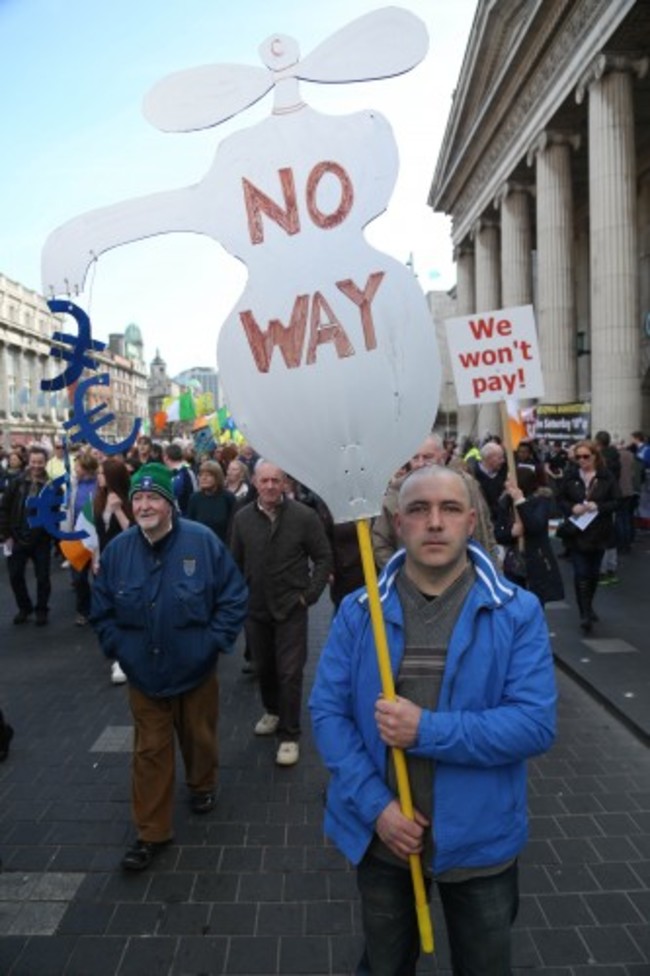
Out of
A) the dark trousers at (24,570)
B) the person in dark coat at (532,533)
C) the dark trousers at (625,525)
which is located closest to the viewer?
the person in dark coat at (532,533)

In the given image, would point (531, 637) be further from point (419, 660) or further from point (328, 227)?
point (328, 227)

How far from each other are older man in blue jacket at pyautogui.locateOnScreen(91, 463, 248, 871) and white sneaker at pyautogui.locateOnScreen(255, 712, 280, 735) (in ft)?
5.07

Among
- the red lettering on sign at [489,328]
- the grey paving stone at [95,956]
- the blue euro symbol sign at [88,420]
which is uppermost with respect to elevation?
the red lettering on sign at [489,328]

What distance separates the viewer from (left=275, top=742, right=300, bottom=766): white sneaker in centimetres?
473

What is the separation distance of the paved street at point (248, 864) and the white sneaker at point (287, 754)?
67mm

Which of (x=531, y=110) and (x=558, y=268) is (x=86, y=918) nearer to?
(x=558, y=268)

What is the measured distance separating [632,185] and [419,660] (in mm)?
20752

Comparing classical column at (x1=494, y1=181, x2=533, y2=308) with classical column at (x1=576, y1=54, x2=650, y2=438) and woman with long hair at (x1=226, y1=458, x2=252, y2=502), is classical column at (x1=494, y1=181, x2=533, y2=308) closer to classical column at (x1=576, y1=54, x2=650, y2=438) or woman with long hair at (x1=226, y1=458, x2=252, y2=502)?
classical column at (x1=576, y1=54, x2=650, y2=438)

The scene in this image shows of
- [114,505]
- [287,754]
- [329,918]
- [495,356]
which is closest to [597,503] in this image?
[495,356]

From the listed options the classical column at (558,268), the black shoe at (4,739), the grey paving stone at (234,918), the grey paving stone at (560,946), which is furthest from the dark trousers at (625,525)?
the classical column at (558,268)

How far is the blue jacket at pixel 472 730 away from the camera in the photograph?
1.95m

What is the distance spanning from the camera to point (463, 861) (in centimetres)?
201

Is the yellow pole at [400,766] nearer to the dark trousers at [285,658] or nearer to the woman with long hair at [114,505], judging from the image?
the dark trousers at [285,658]

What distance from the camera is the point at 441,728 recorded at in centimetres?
194
